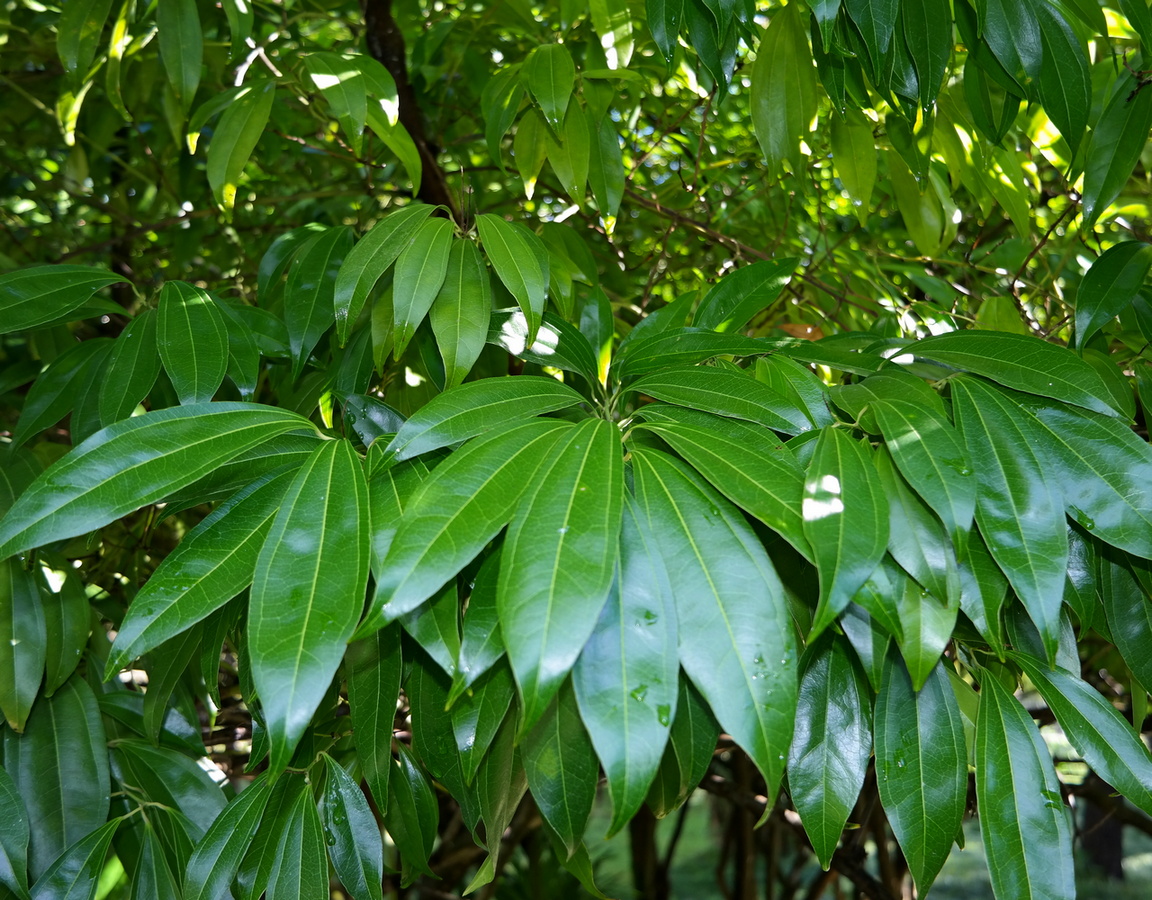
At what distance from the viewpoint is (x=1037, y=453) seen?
598 millimetres

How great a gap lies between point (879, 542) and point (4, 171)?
199cm

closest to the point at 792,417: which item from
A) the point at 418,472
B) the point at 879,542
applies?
the point at 879,542

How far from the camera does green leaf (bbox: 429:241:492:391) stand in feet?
2.32

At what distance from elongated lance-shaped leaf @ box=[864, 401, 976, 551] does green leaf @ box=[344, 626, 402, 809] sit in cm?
36

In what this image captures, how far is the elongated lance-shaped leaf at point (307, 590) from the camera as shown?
0.47 metres

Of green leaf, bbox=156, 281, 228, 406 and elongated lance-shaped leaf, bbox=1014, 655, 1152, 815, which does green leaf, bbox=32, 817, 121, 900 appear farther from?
elongated lance-shaped leaf, bbox=1014, 655, 1152, 815

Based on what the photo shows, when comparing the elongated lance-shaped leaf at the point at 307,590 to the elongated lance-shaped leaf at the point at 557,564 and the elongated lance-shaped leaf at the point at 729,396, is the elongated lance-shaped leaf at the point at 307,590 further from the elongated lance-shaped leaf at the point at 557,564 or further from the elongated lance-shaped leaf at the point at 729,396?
the elongated lance-shaped leaf at the point at 729,396

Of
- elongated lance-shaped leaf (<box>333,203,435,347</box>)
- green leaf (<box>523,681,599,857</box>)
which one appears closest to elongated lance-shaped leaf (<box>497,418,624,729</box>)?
green leaf (<box>523,681,599,857</box>)

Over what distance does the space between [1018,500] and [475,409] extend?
0.34 metres

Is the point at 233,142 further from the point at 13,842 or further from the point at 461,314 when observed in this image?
the point at 13,842

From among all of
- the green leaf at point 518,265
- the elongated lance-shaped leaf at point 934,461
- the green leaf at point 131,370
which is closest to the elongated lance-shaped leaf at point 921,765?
the elongated lance-shaped leaf at point 934,461

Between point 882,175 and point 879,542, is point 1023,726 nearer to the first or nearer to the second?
point 879,542

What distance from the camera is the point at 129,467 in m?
0.56

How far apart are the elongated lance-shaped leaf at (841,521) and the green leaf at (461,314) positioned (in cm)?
28
